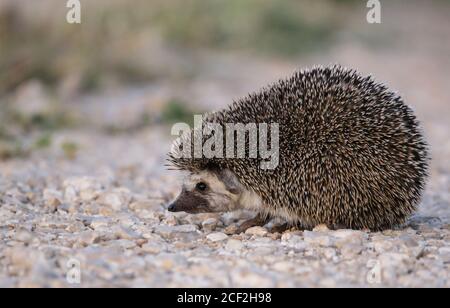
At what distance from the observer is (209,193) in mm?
6434

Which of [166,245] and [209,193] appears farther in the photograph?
[209,193]

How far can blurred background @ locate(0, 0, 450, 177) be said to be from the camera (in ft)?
37.5

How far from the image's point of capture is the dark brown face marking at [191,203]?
6359 millimetres

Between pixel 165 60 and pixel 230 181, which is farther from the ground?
pixel 165 60

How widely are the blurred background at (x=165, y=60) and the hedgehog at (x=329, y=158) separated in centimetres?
386

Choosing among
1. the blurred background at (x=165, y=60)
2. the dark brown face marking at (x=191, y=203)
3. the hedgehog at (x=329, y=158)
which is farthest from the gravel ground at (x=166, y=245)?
the blurred background at (x=165, y=60)

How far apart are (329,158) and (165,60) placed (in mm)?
9023

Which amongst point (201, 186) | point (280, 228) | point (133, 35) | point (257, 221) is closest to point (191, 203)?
point (201, 186)

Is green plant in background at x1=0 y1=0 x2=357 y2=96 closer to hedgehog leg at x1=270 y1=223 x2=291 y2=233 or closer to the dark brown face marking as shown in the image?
the dark brown face marking

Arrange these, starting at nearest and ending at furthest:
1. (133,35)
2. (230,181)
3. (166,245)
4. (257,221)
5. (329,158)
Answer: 1. (166,245)
2. (329,158)
3. (230,181)
4. (257,221)
5. (133,35)

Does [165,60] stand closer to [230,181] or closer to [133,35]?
[133,35]
